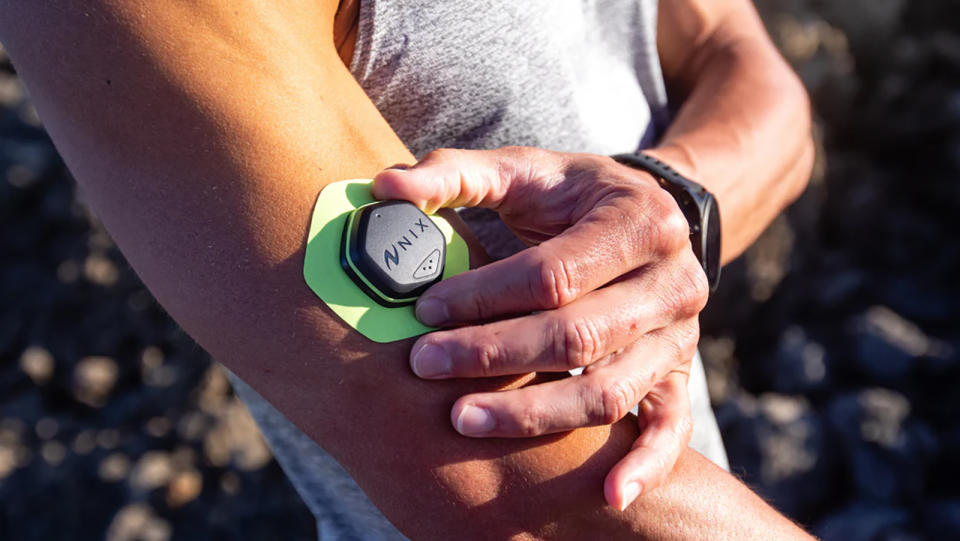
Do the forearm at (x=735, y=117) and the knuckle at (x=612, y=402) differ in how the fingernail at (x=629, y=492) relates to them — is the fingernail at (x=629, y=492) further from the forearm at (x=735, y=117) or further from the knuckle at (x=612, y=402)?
the forearm at (x=735, y=117)

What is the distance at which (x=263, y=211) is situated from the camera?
94 cm

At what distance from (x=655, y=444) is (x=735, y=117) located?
0.96 meters

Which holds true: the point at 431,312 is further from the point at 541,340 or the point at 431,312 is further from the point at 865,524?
the point at 865,524

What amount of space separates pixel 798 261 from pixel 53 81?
3748mm

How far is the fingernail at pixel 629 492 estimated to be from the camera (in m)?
1.00

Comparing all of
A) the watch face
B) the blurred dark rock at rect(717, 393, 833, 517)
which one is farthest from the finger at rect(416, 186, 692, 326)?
the blurred dark rock at rect(717, 393, 833, 517)

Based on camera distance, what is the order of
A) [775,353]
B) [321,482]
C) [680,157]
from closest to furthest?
[321,482] → [680,157] → [775,353]

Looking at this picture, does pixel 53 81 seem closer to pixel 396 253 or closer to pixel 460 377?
pixel 396 253

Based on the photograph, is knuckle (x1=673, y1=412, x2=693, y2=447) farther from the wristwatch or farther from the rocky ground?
the rocky ground

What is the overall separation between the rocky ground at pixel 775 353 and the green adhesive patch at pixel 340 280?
2.30m

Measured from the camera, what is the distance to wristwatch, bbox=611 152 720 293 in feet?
4.56

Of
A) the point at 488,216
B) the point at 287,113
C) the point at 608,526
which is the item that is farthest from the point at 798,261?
the point at 287,113

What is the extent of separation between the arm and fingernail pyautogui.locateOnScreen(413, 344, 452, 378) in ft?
0.06

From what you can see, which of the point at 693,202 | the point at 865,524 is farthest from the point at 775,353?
the point at 693,202
